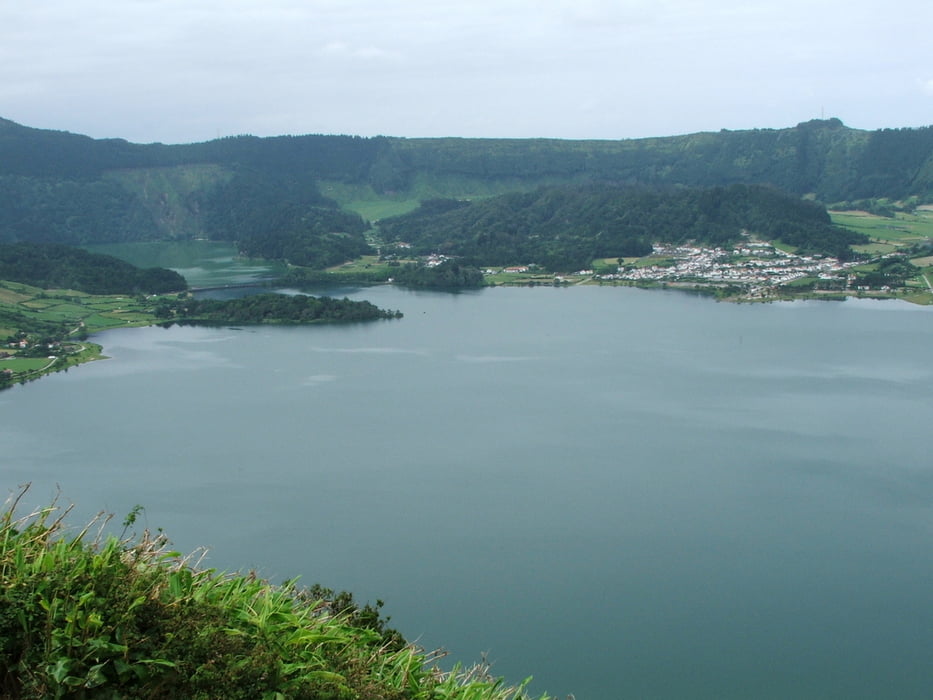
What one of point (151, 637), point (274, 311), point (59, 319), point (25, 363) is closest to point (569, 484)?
point (151, 637)

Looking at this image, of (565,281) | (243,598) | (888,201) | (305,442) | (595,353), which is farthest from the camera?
(888,201)

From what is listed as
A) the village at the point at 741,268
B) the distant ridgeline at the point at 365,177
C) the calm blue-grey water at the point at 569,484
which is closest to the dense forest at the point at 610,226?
the distant ridgeline at the point at 365,177

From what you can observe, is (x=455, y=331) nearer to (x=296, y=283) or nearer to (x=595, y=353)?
(x=595, y=353)

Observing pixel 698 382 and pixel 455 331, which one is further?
Answer: pixel 455 331

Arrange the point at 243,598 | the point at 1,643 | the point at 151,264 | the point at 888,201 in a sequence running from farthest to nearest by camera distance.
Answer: the point at 888,201 < the point at 151,264 < the point at 243,598 < the point at 1,643

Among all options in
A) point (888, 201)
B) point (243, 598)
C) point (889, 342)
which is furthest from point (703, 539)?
point (888, 201)

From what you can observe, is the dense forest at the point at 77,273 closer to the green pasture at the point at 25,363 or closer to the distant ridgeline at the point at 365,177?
the green pasture at the point at 25,363
